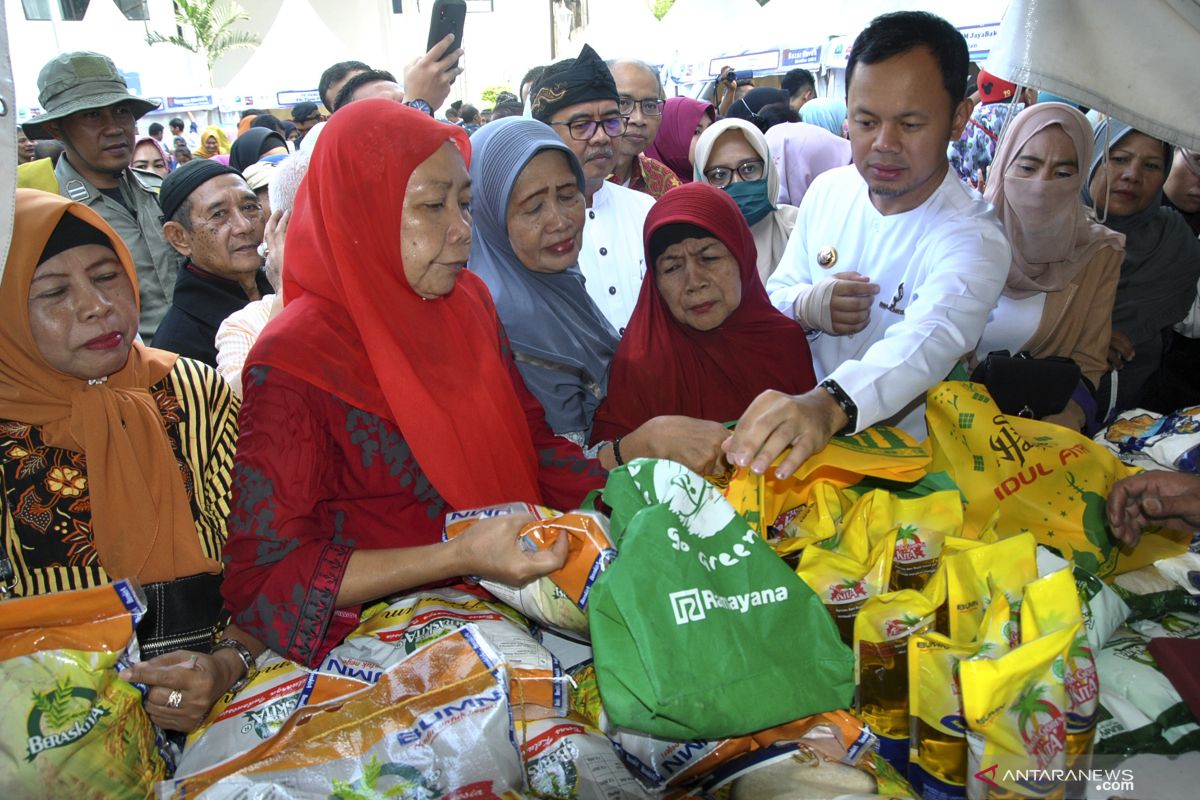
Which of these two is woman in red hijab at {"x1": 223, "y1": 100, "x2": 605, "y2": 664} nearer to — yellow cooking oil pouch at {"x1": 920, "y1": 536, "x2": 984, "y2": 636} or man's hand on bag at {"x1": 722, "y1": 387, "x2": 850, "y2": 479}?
man's hand on bag at {"x1": 722, "y1": 387, "x2": 850, "y2": 479}

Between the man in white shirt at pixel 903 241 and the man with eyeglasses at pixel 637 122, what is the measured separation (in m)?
1.36

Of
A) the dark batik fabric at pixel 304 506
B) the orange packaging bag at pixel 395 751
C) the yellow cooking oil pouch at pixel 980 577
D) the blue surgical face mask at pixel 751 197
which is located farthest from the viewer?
the blue surgical face mask at pixel 751 197

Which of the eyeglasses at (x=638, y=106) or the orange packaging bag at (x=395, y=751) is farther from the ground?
the eyeglasses at (x=638, y=106)

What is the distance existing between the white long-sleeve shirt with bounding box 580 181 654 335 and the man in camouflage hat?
2305 millimetres

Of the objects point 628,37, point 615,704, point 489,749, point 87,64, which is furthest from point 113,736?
point 628,37

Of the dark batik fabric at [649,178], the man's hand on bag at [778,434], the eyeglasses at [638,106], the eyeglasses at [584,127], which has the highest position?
the eyeglasses at [638,106]

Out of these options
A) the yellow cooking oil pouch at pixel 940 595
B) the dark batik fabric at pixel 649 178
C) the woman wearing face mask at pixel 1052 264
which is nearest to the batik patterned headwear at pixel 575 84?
the dark batik fabric at pixel 649 178

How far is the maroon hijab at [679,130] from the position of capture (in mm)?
5117

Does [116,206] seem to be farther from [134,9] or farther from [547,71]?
[134,9]

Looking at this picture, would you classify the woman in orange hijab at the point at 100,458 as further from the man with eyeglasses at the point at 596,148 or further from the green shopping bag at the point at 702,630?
the man with eyeglasses at the point at 596,148

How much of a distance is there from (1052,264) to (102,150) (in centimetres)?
454

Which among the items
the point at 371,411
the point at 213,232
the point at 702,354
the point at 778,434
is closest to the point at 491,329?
the point at 371,411

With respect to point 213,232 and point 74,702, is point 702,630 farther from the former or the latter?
point 213,232

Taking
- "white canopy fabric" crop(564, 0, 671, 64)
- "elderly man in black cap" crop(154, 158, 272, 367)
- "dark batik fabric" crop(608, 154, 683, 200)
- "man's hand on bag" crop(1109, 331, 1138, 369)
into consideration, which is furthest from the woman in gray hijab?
"white canopy fabric" crop(564, 0, 671, 64)
